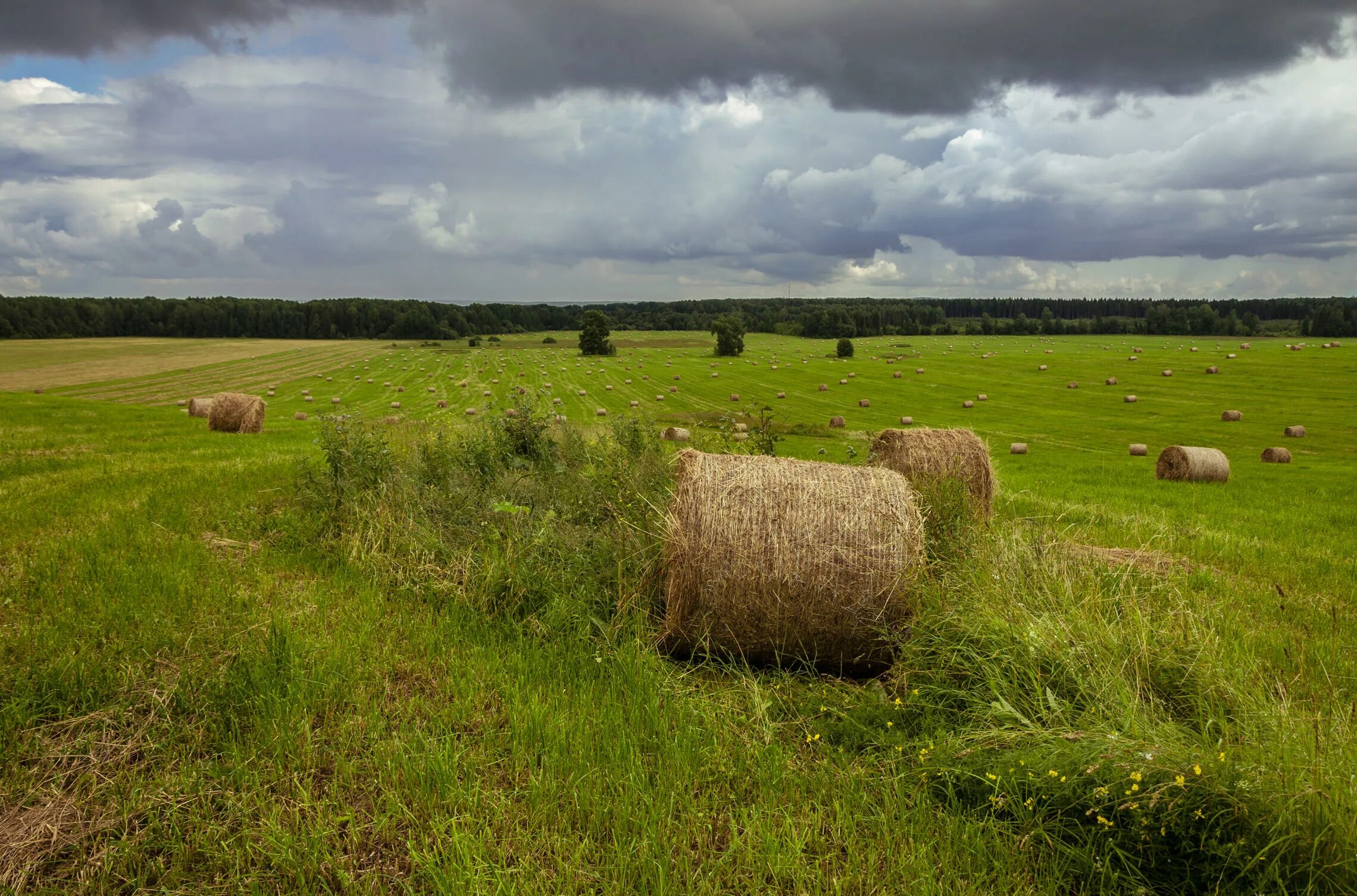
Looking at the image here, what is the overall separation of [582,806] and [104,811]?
259 centimetres

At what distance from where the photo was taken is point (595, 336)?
337ft

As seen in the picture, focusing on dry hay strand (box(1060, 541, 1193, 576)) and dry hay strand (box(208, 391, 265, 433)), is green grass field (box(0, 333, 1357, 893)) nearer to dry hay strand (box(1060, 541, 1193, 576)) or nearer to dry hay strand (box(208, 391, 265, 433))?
dry hay strand (box(1060, 541, 1193, 576))

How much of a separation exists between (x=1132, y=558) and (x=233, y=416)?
2593 centimetres

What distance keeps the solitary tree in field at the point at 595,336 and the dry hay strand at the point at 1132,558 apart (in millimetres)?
94842

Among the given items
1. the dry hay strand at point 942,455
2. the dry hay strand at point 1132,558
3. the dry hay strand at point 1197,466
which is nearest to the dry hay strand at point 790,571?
the dry hay strand at point 1132,558

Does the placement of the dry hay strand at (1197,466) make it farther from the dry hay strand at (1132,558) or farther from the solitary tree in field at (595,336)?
the solitary tree in field at (595,336)

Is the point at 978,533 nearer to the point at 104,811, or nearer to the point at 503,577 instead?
the point at 503,577

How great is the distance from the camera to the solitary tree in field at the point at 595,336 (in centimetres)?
10256

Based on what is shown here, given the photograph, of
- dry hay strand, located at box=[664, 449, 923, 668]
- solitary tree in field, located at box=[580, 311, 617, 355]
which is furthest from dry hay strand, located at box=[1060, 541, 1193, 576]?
solitary tree in field, located at box=[580, 311, 617, 355]

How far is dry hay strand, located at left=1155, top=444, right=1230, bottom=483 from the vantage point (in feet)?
Result: 74.0

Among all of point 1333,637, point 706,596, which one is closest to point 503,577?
point 706,596

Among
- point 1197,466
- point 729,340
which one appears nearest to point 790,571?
point 1197,466

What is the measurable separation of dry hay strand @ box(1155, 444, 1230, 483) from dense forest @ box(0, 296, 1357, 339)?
9400 cm

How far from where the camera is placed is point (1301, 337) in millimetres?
116438
